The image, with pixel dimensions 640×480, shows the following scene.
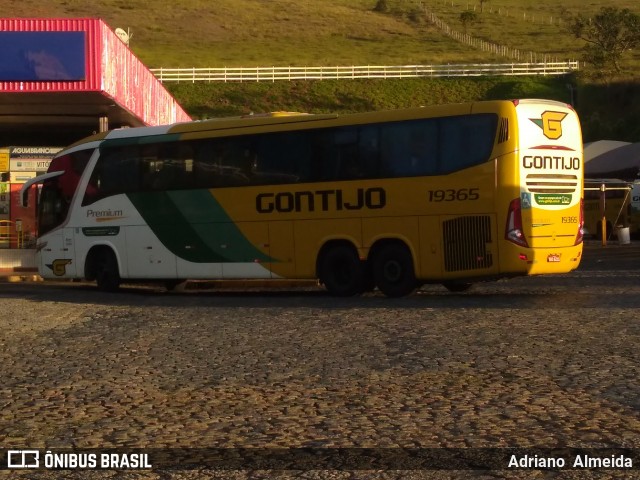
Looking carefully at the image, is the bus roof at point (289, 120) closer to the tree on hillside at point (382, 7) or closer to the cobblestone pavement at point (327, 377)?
the cobblestone pavement at point (327, 377)

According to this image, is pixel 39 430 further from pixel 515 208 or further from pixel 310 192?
pixel 310 192

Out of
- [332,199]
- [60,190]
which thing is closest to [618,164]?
[60,190]

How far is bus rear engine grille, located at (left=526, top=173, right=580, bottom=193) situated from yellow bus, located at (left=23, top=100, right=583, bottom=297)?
28 mm

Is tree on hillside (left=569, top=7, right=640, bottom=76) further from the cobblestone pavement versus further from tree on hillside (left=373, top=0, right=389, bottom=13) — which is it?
the cobblestone pavement

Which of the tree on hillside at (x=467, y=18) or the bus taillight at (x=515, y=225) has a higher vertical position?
the tree on hillside at (x=467, y=18)

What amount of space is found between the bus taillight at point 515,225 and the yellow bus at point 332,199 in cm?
2

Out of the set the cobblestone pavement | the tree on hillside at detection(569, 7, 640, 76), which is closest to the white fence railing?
the tree on hillside at detection(569, 7, 640, 76)

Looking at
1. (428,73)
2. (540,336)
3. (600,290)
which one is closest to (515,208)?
(600,290)

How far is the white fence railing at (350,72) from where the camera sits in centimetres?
7800

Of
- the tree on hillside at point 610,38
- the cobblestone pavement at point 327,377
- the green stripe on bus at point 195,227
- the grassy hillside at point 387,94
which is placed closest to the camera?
the cobblestone pavement at point 327,377

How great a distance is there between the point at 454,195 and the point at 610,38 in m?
70.1

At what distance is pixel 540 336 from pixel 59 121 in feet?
93.2

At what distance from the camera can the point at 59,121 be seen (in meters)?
37.9

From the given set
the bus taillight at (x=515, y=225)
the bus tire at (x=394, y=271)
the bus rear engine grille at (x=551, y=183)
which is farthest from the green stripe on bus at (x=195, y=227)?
the bus rear engine grille at (x=551, y=183)
